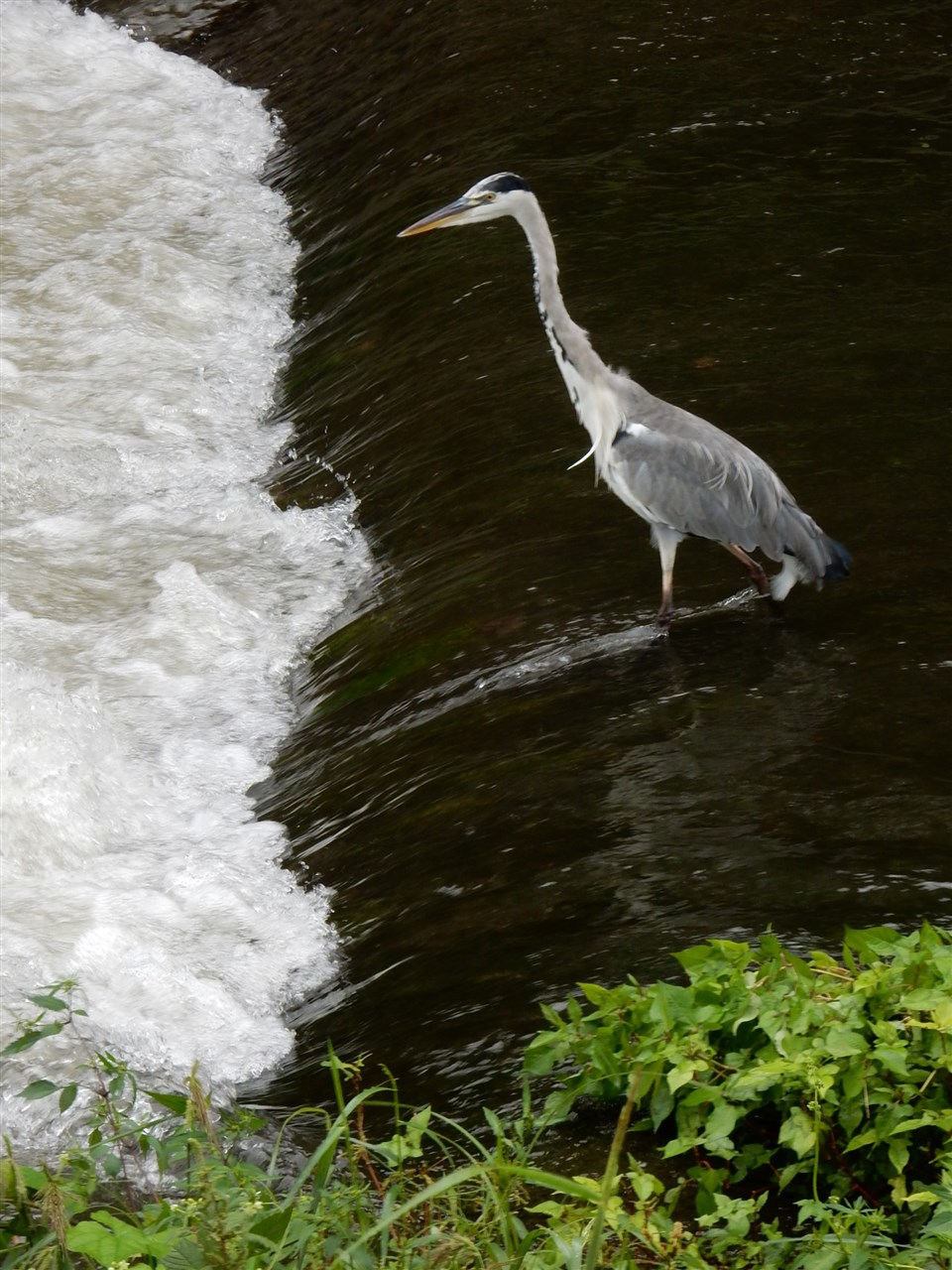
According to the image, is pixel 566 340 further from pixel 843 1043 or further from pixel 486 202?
pixel 843 1043

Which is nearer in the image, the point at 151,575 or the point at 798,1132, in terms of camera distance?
the point at 798,1132

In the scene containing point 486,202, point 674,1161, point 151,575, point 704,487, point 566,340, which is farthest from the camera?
point 151,575

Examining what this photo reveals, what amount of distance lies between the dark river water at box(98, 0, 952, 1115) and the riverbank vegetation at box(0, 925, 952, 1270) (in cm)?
57

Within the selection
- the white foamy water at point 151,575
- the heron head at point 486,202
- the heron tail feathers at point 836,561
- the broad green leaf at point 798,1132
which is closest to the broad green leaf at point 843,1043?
the broad green leaf at point 798,1132

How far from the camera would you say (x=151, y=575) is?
28.0 feet

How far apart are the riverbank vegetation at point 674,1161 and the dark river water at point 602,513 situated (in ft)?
1.88

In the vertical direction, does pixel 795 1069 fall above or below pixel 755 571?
above

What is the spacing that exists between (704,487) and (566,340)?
861mm

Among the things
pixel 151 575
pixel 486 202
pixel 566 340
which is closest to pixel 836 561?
pixel 566 340

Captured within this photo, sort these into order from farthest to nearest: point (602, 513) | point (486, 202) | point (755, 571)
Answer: point (602, 513) < point (486, 202) < point (755, 571)

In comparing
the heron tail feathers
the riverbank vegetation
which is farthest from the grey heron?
the riverbank vegetation

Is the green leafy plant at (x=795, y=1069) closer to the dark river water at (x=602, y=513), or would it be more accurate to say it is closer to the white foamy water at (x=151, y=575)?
the dark river water at (x=602, y=513)

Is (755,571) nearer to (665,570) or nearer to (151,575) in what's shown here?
(665,570)

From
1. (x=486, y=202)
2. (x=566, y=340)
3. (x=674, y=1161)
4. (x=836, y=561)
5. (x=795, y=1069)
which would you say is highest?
(x=486, y=202)
